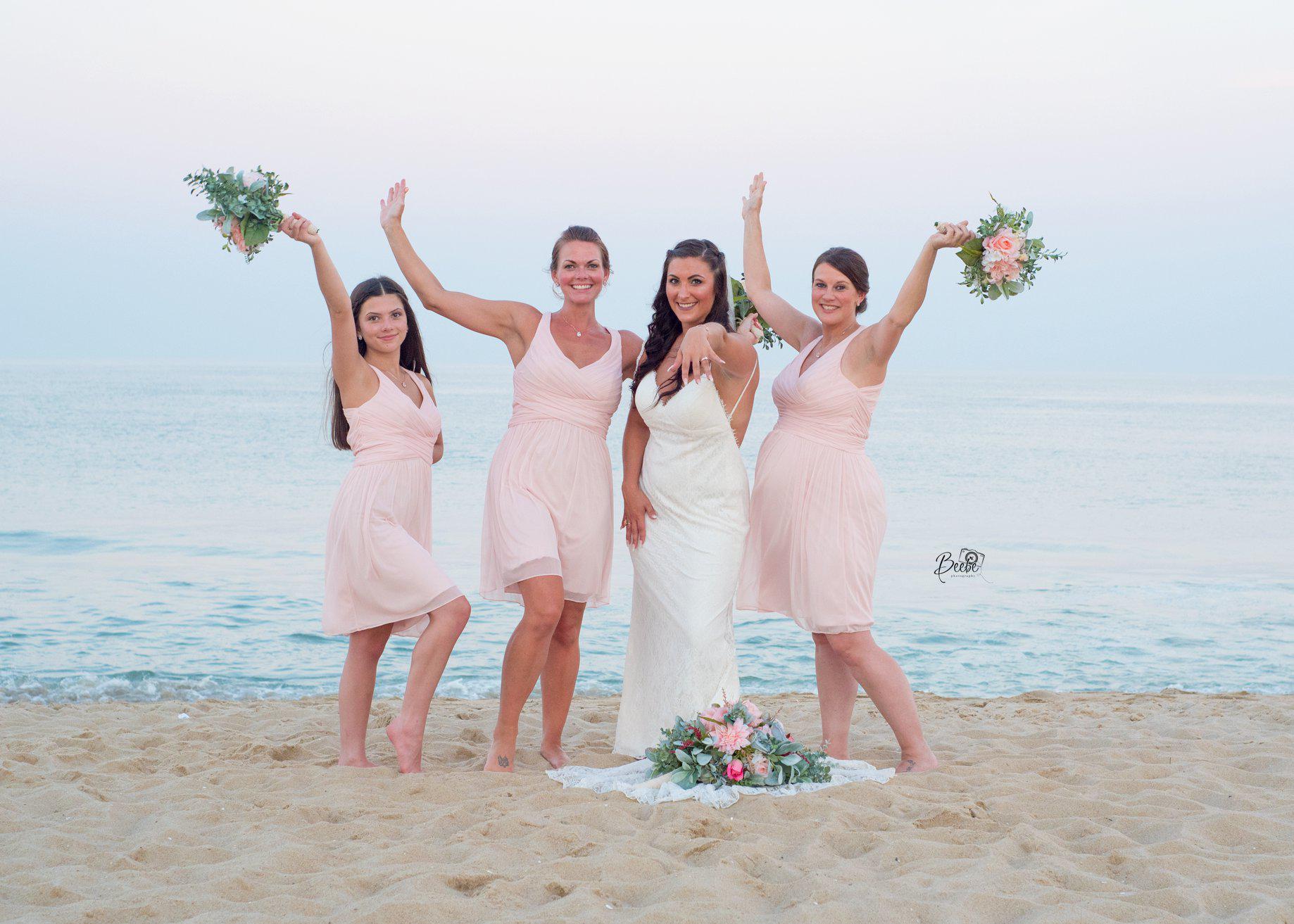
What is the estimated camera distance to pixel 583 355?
5414 millimetres

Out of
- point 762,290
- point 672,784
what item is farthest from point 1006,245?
point 672,784

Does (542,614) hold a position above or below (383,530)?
below

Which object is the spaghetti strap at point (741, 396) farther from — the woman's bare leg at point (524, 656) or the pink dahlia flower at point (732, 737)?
the pink dahlia flower at point (732, 737)

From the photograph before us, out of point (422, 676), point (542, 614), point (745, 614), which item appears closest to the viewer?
point (542, 614)

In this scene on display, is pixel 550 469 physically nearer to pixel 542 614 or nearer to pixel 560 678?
pixel 542 614

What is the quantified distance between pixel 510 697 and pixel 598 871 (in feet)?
4.96

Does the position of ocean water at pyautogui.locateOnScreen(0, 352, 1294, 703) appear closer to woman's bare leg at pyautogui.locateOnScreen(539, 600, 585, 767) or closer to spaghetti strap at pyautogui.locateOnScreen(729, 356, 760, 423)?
woman's bare leg at pyautogui.locateOnScreen(539, 600, 585, 767)

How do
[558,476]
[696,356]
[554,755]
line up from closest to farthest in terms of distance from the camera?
1. [696,356]
2. [558,476]
3. [554,755]

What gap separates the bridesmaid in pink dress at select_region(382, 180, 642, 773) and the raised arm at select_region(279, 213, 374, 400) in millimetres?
405

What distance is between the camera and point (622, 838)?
4129 millimetres

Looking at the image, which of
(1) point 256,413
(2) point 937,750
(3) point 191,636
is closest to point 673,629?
(2) point 937,750

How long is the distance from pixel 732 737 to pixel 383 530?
1.89 meters

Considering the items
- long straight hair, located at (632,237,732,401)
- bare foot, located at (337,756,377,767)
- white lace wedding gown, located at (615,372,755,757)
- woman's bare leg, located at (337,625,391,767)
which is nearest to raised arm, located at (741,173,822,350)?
long straight hair, located at (632,237,732,401)

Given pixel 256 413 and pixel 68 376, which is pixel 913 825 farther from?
pixel 68 376
